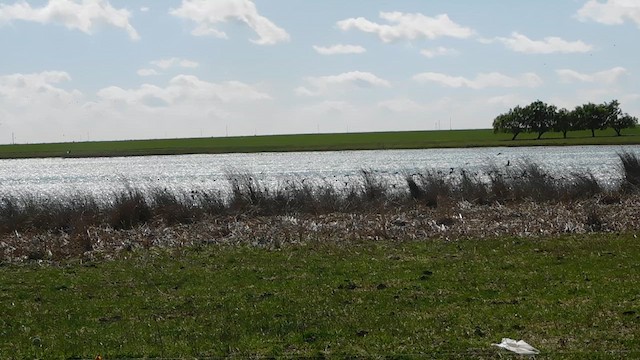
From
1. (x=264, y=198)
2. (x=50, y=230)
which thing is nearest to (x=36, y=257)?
(x=50, y=230)

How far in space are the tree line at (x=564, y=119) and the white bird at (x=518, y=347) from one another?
162187 mm

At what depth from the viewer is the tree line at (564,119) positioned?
166875 mm

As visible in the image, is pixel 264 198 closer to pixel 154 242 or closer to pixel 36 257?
pixel 154 242

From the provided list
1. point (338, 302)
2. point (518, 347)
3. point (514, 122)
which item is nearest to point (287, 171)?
point (338, 302)

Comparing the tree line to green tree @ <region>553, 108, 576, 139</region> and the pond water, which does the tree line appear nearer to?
green tree @ <region>553, 108, 576, 139</region>

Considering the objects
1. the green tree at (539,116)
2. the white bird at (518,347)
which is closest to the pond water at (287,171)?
the white bird at (518,347)

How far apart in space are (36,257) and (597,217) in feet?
48.6

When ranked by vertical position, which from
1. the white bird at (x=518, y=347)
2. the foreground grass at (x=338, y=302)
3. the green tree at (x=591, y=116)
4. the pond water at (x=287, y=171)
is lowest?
the pond water at (x=287, y=171)

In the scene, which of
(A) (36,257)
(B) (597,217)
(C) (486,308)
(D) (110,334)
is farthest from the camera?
(B) (597,217)

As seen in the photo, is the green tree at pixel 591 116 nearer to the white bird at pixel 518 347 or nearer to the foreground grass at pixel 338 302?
the foreground grass at pixel 338 302

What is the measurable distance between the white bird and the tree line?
162187 mm

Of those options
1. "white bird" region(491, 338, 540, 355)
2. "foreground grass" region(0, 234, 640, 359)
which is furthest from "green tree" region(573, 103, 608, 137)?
"white bird" region(491, 338, 540, 355)

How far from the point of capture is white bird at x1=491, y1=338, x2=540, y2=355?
32.1 ft

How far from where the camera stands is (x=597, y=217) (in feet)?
74.7
